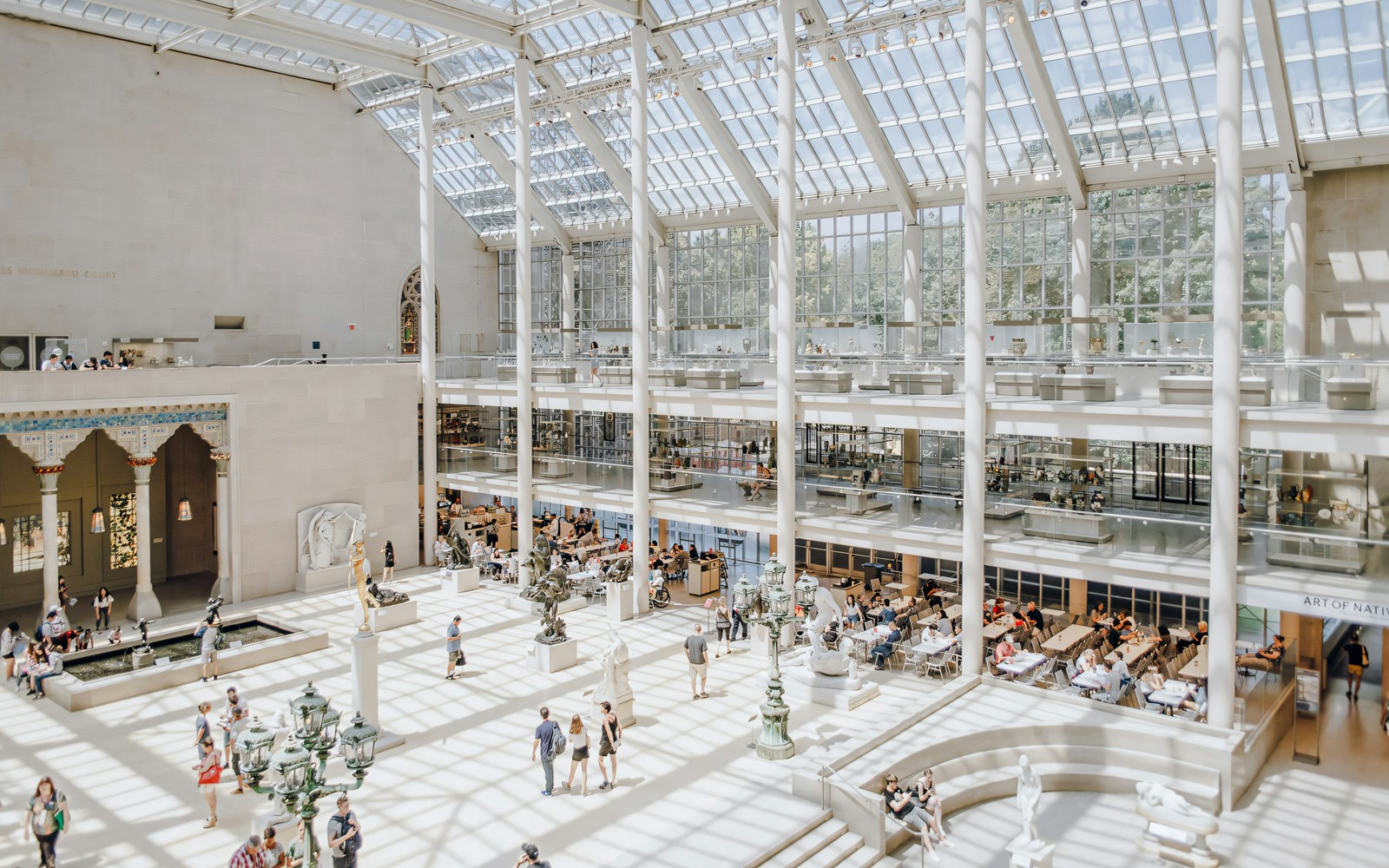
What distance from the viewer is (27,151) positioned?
2419cm

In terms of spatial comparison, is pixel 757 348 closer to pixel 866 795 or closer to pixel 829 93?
pixel 829 93

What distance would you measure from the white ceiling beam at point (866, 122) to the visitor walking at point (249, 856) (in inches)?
766

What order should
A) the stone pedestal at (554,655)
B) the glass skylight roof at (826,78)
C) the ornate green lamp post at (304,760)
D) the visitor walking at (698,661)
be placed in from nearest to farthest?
the ornate green lamp post at (304,760) → the visitor walking at (698,661) → the stone pedestal at (554,655) → the glass skylight roof at (826,78)

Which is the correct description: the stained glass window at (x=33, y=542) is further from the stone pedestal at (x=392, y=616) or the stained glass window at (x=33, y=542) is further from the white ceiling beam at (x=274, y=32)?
the white ceiling beam at (x=274, y=32)

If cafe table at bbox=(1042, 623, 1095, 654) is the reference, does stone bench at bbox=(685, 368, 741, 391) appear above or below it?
above

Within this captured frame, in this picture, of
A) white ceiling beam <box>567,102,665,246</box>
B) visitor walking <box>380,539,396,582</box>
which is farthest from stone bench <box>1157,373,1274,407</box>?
visitor walking <box>380,539,396,582</box>

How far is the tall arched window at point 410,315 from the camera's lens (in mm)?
33531

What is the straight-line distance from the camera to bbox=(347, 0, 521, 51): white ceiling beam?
73.4 feet

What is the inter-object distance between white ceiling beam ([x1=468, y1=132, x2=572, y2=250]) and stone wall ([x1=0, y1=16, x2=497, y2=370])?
3320 millimetres

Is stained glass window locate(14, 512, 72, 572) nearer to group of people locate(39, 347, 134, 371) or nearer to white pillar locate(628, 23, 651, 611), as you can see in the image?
group of people locate(39, 347, 134, 371)

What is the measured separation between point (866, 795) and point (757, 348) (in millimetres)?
20395

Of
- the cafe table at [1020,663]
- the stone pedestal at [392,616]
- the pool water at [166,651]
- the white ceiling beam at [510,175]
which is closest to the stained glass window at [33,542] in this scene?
the pool water at [166,651]

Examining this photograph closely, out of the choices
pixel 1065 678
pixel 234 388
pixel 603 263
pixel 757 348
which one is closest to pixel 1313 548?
pixel 1065 678

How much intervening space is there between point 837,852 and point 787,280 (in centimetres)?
1152
